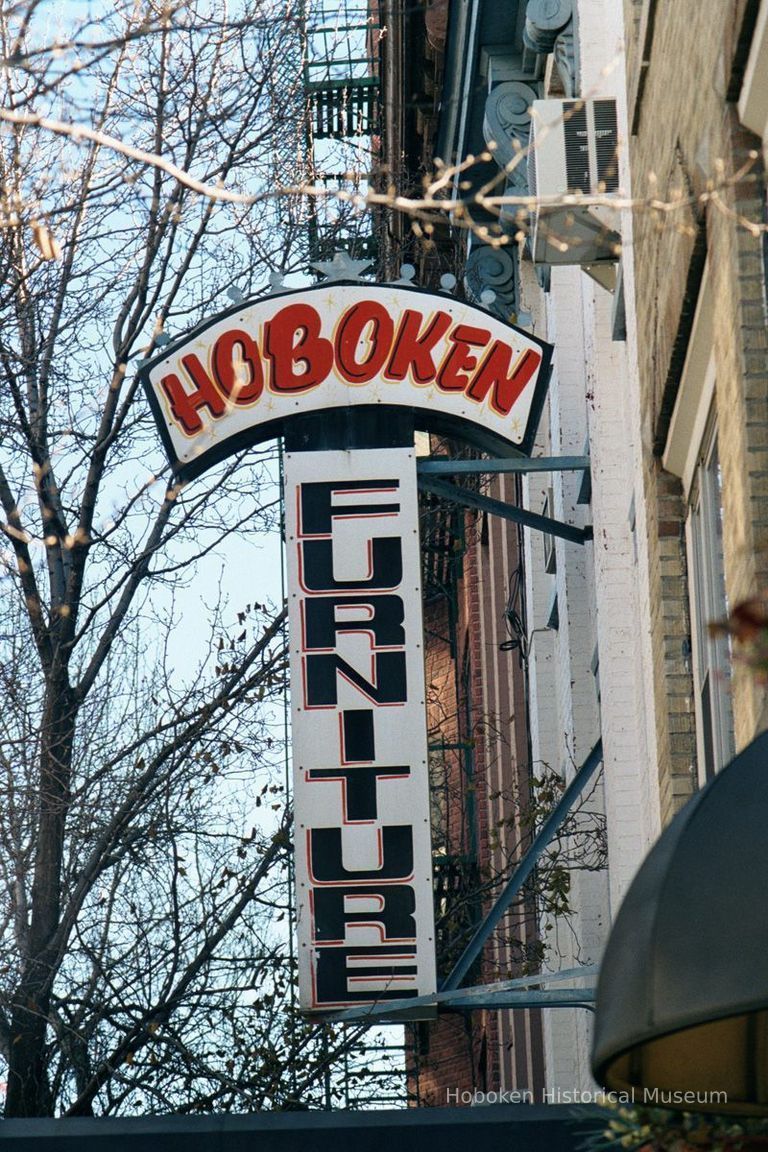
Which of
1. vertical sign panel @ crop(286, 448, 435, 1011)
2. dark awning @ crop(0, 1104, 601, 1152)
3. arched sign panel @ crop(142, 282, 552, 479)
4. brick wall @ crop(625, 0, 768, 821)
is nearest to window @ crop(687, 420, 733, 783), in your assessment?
brick wall @ crop(625, 0, 768, 821)

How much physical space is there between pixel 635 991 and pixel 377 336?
8.28 metres

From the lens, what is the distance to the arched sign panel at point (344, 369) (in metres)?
11.8

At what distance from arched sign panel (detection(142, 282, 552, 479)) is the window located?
3.08 m

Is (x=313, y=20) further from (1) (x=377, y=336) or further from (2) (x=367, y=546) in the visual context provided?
(2) (x=367, y=546)

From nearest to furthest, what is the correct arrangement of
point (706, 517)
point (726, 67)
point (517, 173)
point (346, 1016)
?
point (726, 67) → point (706, 517) → point (346, 1016) → point (517, 173)

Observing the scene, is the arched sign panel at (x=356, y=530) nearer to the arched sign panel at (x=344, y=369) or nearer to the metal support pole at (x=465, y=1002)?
the arched sign panel at (x=344, y=369)

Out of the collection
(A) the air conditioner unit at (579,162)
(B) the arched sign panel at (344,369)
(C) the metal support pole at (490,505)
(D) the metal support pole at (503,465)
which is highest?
(A) the air conditioner unit at (579,162)

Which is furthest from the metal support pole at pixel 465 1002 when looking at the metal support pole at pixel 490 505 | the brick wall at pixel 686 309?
the metal support pole at pixel 490 505

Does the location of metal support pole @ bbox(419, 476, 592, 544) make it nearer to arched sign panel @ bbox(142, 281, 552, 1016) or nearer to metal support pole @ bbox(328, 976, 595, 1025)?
arched sign panel @ bbox(142, 281, 552, 1016)

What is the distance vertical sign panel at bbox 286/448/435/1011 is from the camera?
34.6ft

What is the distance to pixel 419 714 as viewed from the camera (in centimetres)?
1091

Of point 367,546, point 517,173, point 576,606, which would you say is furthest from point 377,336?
point 517,173

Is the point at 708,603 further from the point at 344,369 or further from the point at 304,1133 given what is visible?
the point at 344,369

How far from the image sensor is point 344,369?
1184 centimetres
